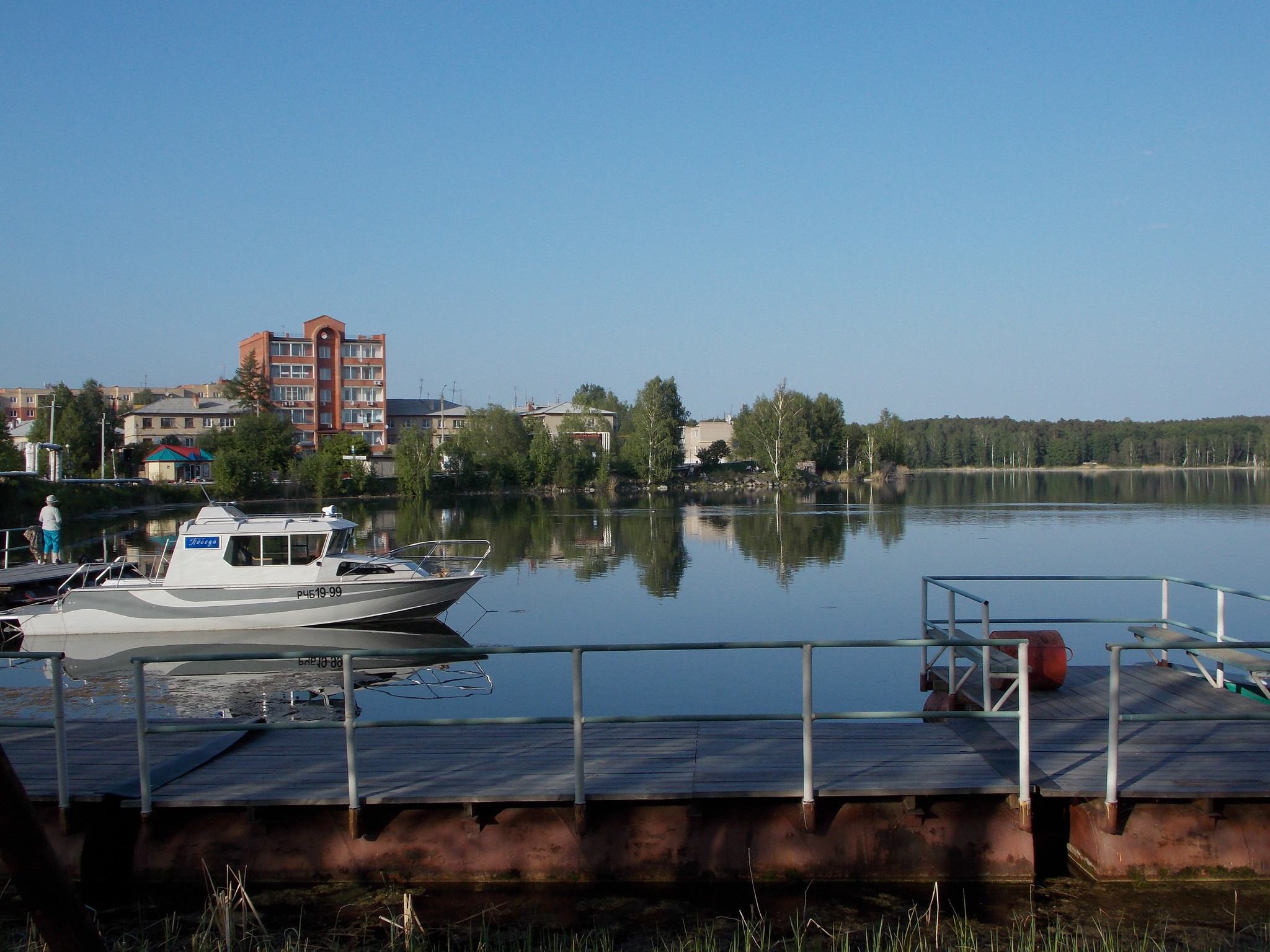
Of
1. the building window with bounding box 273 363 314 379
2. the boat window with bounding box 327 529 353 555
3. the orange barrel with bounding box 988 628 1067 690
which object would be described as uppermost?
the building window with bounding box 273 363 314 379

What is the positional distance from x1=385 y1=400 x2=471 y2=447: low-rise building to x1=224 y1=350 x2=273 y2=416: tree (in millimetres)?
14097

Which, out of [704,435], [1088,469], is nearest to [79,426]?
[704,435]

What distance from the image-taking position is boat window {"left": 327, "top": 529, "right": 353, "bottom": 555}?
22234mm

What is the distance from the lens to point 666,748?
813cm

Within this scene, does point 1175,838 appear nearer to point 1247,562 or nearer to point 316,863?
point 316,863

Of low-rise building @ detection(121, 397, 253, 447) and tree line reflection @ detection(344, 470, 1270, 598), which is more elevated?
low-rise building @ detection(121, 397, 253, 447)

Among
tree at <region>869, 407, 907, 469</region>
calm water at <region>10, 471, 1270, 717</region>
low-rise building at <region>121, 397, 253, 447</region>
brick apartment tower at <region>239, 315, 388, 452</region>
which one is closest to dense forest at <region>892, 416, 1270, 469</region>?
tree at <region>869, 407, 907, 469</region>

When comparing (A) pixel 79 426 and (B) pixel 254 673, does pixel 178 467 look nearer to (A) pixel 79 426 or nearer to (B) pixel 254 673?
(A) pixel 79 426

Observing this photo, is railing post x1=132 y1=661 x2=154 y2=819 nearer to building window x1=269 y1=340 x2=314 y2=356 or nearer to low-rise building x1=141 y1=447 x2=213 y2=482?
low-rise building x1=141 y1=447 x2=213 y2=482

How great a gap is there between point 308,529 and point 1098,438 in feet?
646

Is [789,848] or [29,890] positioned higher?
[29,890]

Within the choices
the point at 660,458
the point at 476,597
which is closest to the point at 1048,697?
the point at 476,597

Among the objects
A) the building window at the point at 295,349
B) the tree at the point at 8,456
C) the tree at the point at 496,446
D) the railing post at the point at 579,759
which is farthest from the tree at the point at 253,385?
the railing post at the point at 579,759

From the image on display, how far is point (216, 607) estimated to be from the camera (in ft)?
70.6
